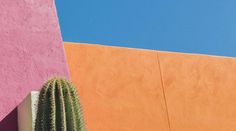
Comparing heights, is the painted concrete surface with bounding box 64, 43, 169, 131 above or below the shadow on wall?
above

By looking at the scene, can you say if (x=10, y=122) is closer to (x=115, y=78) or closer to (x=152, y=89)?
(x=115, y=78)

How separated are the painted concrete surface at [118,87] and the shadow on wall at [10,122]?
5.52 ft

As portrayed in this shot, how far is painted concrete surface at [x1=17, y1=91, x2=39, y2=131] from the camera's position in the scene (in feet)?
16.4

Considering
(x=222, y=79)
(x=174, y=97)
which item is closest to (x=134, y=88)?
(x=174, y=97)

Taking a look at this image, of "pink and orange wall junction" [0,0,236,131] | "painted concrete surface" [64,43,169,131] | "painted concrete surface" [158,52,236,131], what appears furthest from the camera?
"painted concrete surface" [158,52,236,131]

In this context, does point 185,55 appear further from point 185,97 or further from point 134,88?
point 134,88

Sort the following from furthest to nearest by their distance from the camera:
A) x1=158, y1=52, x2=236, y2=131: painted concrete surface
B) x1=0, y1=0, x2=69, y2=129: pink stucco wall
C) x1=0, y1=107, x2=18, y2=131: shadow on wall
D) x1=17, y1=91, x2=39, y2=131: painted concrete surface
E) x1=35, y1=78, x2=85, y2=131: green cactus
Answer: x1=158, y1=52, x2=236, y2=131: painted concrete surface
x1=0, y1=0, x2=69, y2=129: pink stucco wall
x1=0, y1=107, x2=18, y2=131: shadow on wall
x1=17, y1=91, x2=39, y2=131: painted concrete surface
x1=35, y1=78, x2=85, y2=131: green cactus

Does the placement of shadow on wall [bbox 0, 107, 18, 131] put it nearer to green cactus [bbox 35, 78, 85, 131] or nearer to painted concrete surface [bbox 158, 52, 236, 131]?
green cactus [bbox 35, 78, 85, 131]

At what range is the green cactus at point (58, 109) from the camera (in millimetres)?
4363

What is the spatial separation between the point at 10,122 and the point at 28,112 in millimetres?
321

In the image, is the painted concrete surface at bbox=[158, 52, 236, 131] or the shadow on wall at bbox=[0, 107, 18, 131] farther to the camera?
the painted concrete surface at bbox=[158, 52, 236, 131]

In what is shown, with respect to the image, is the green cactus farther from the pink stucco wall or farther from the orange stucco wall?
the orange stucco wall

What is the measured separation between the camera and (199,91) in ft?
27.2

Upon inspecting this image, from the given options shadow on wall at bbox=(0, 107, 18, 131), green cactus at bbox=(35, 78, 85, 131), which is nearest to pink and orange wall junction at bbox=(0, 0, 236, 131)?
shadow on wall at bbox=(0, 107, 18, 131)
